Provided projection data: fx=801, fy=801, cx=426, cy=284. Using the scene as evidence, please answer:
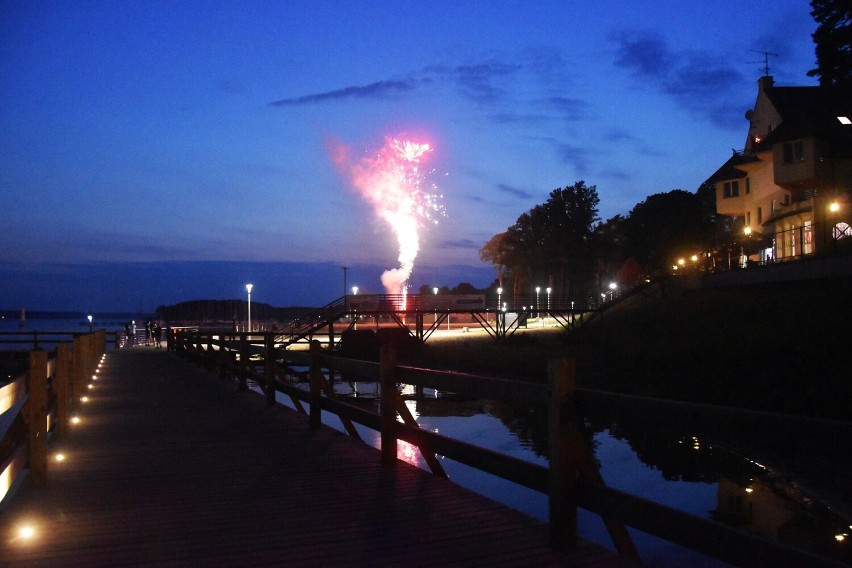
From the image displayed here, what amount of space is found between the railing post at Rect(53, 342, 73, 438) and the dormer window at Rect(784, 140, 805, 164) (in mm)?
35550

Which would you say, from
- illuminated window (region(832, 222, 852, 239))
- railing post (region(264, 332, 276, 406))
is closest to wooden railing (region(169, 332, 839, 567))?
railing post (region(264, 332, 276, 406))

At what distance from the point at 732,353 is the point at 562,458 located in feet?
63.6

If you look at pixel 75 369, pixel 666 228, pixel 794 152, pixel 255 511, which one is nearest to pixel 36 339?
pixel 75 369

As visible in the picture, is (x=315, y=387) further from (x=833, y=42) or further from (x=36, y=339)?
(x=36, y=339)

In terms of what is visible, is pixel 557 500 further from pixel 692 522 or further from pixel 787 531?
pixel 787 531

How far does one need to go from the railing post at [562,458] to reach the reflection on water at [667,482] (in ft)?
0.85

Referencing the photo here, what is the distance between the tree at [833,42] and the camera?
25.3m

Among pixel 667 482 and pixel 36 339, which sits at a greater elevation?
pixel 36 339

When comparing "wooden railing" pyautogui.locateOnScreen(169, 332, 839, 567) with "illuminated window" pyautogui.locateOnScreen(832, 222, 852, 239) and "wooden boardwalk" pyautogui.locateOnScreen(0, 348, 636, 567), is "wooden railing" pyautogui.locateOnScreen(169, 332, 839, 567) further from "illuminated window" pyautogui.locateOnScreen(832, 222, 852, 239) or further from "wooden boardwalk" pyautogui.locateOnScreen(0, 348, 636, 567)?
"illuminated window" pyautogui.locateOnScreen(832, 222, 852, 239)

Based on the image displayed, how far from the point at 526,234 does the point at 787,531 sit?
83.8 metres

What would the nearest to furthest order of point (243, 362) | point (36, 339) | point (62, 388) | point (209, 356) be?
point (62, 388) < point (243, 362) < point (209, 356) < point (36, 339)

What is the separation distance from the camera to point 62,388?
985 cm

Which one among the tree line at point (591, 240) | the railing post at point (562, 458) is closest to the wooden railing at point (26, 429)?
the railing post at point (562, 458)

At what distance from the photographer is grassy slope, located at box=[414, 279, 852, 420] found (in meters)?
18.7
